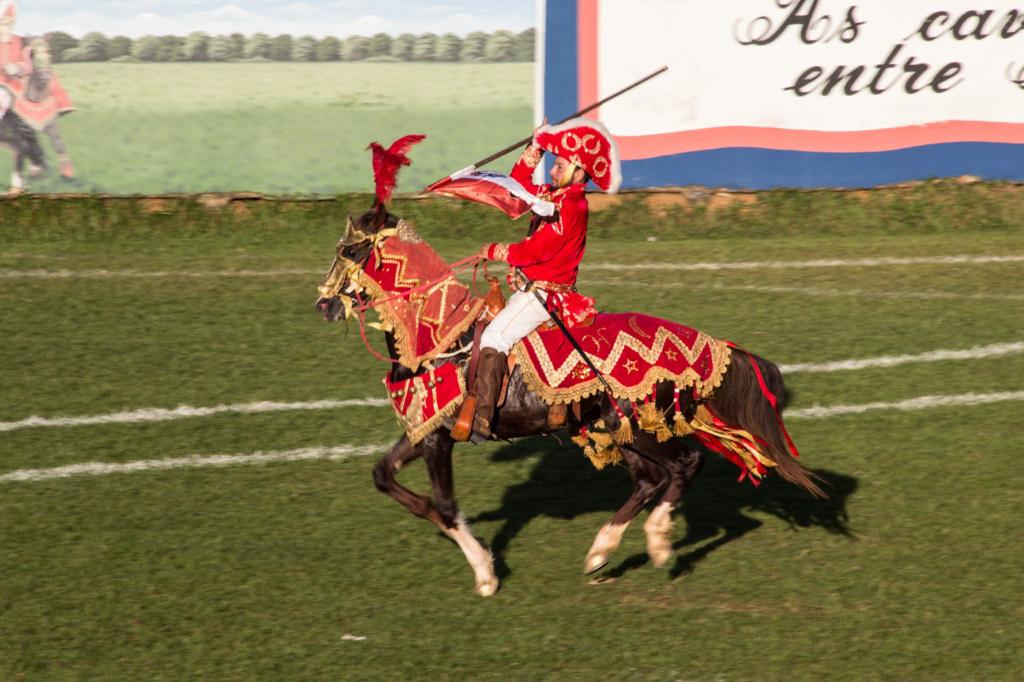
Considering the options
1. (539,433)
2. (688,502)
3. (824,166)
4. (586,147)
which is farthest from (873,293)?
(586,147)

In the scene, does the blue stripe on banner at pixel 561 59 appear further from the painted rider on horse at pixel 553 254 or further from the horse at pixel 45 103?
the painted rider on horse at pixel 553 254

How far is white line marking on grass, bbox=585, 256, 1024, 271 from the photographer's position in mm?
17297

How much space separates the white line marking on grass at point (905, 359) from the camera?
13797mm

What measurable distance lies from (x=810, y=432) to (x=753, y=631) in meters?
3.86

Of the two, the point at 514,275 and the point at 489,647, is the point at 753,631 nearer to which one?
the point at 489,647

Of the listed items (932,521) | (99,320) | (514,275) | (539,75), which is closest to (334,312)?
(514,275)

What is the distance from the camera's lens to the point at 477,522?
34.2ft

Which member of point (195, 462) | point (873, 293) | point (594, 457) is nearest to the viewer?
point (594, 457)

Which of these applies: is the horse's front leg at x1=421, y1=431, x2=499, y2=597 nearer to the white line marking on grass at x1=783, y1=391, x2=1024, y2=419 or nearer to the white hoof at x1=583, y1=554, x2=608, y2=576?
the white hoof at x1=583, y1=554, x2=608, y2=576

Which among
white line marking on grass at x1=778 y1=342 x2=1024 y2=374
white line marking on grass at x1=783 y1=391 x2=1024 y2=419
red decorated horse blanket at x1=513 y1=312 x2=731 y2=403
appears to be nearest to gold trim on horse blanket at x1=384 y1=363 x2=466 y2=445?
red decorated horse blanket at x1=513 y1=312 x2=731 y2=403

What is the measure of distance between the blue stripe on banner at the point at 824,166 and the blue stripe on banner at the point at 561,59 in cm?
114

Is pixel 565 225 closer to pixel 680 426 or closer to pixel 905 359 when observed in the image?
pixel 680 426

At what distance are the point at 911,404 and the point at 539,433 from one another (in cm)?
477

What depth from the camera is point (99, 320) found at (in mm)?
15297
